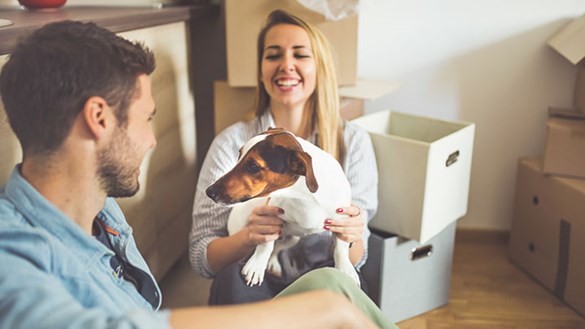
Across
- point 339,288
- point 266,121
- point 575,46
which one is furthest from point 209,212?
point 575,46

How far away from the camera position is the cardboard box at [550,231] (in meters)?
1.88

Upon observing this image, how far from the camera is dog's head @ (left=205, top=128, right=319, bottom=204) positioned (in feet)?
3.42

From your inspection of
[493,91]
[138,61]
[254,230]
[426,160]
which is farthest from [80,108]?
[493,91]

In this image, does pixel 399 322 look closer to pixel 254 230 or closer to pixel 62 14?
pixel 254 230

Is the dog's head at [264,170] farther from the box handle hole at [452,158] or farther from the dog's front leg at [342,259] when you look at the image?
the box handle hole at [452,158]

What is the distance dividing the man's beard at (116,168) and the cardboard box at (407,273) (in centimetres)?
99

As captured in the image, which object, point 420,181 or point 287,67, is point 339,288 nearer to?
point 287,67

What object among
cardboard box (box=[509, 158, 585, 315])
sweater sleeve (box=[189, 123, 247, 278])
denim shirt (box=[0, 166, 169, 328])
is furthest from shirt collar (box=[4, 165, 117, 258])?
cardboard box (box=[509, 158, 585, 315])

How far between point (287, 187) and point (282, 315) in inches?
13.4

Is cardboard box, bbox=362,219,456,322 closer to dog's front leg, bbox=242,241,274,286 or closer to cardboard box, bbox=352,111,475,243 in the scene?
cardboard box, bbox=352,111,475,243

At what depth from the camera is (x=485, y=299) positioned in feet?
6.58

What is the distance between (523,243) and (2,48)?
1832mm

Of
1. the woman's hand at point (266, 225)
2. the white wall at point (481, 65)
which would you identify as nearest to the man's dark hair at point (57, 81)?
the woman's hand at point (266, 225)

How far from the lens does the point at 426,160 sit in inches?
64.3
